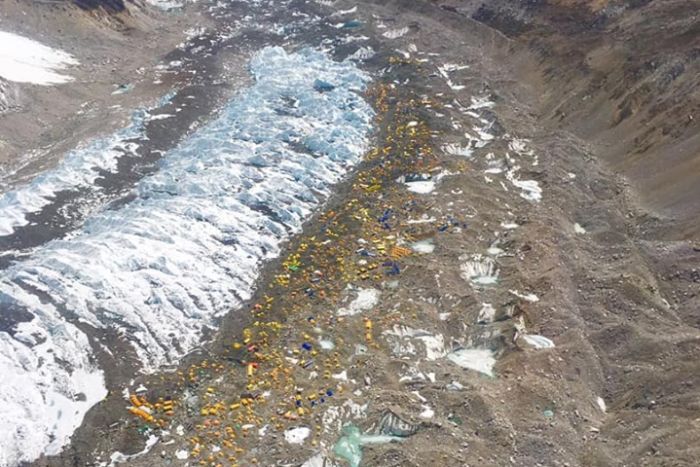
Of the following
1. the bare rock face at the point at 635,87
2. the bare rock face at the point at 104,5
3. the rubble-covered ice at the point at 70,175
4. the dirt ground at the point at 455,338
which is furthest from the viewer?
the bare rock face at the point at 104,5

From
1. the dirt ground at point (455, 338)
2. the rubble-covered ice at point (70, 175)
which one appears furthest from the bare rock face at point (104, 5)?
the dirt ground at point (455, 338)

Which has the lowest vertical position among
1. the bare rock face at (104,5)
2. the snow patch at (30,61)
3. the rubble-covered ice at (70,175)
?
the rubble-covered ice at (70,175)

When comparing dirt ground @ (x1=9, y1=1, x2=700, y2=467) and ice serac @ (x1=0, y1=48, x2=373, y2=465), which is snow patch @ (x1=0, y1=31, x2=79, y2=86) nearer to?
ice serac @ (x1=0, y1=48, x2=373, y2=465)

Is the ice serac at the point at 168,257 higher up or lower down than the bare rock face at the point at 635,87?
lower down

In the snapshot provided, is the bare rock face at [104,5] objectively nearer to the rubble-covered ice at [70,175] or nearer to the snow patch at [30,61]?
the snow patch at [30,61]

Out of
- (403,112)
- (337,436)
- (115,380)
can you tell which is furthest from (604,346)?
(403,112)

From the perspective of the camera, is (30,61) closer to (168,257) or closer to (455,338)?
(168,257)
